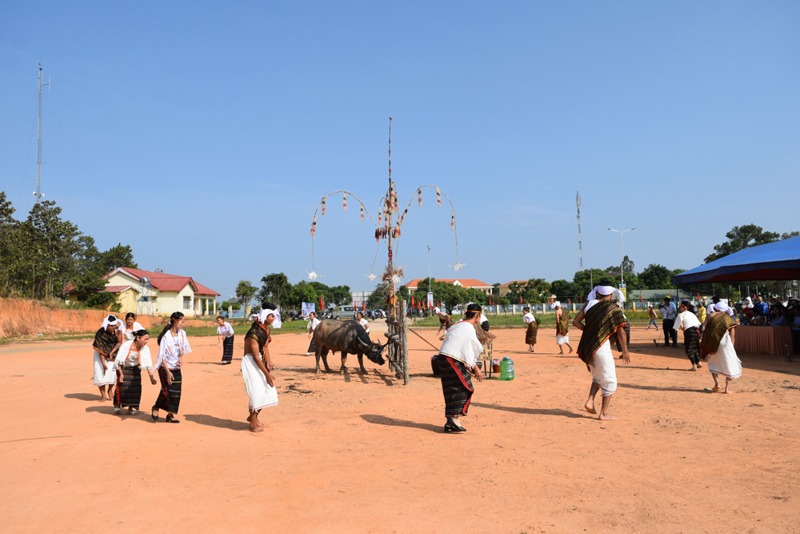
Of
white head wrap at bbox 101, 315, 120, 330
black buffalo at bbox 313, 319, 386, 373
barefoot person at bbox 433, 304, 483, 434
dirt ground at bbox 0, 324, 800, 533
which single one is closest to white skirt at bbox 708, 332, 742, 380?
dirt ground at bbox 0, 324, 800, 533

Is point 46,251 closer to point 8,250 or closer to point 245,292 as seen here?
point 8,250

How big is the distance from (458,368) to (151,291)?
51531mm

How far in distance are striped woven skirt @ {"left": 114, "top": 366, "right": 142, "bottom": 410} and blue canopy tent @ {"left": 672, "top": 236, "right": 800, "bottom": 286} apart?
16861 millimetres

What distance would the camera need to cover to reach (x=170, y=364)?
898 cm

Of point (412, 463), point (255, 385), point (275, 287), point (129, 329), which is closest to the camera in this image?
point (412, 463)

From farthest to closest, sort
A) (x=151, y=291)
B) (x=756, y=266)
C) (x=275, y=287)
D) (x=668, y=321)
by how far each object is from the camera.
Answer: (x=275, y=287) < (x=151, y=291) < (x=668, y=321) < (x=756, y=266)

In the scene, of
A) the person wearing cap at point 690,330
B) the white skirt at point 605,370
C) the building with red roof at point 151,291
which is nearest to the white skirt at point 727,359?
the white skirt at point 605,370

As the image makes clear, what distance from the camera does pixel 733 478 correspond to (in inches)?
231

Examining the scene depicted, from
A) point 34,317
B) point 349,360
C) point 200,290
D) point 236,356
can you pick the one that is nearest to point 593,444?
point 349,360

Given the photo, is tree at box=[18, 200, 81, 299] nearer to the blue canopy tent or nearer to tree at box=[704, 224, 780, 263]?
the blue canopy tent

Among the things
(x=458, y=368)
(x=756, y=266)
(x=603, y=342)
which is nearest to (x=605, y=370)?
(x=603, y=342)

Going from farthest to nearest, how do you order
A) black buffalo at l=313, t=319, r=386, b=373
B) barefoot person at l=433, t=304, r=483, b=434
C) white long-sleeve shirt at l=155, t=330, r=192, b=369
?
black buffalo at l=313, t=319, r=386, b=373
white long-sleeve shirt at l=155, t=330, r=192, b=369
barefoot person at l=433, t=304, r=483, b=434

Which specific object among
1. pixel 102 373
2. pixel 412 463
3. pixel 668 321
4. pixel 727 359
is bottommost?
pixel 412 463

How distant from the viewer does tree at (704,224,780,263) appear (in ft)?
220
